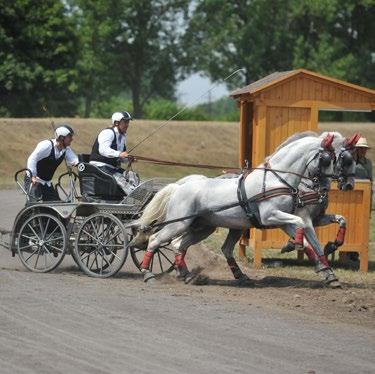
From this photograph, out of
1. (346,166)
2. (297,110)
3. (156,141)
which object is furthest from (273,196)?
(156,141)

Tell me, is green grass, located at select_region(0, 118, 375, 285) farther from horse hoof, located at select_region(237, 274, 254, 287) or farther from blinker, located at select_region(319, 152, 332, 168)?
blinker, located at select_region(319, 152, 332, 168)

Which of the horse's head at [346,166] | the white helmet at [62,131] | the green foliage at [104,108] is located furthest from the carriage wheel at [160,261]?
the green foliage at [104,108]

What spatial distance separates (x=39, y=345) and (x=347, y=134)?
43.1m

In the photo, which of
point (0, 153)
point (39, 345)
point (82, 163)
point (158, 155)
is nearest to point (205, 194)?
point (82, 163)

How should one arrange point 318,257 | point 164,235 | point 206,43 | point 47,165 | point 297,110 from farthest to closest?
point 206,43, point 297,110, point 47,165, point 164,235, point 318,257

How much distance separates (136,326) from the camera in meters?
10.9

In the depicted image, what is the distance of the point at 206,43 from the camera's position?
7038cm

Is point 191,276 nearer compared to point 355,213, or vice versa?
point 191,276

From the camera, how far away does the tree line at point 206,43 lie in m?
66.4

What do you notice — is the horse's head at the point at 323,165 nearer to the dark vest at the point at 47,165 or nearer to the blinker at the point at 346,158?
the blinker at the point at 346,158

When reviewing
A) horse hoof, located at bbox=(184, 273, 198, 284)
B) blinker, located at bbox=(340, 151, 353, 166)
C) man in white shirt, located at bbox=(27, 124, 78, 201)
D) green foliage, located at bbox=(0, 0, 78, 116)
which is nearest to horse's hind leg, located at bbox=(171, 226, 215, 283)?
horse hoof, located at bbox=(184, 273, 198, 284)

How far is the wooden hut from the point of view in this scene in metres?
17.4

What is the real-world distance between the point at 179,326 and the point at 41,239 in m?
4.98

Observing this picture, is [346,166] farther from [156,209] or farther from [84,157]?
[84,157]
